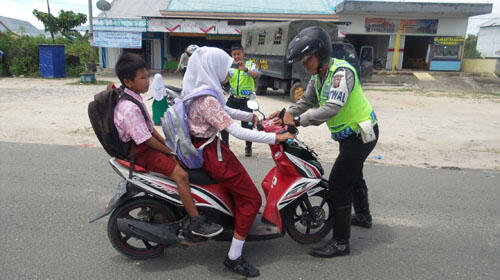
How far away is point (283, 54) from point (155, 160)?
10.7m

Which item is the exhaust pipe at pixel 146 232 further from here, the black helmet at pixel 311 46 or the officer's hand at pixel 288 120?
the black helmet at pixel 311 46

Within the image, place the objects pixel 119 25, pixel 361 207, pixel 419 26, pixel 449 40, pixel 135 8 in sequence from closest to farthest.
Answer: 1. pixel 361 207
2. pixel 119 25
3. pixel 419 26
4. pixel 449 40
5. pixel 135 8

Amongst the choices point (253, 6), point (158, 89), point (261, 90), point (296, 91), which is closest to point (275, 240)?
point (158, 89)

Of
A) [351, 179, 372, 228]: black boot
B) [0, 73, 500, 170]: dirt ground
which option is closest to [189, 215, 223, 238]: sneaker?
[351, 179, 372, 228]: black boot

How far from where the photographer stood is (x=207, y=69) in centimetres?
264

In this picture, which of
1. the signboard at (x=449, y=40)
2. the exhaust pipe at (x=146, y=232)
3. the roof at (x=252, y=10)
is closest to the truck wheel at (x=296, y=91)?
the exhaust pipe at (x=146, y=232)

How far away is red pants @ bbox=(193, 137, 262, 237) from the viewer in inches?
110

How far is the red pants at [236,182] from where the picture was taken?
2.78 meters

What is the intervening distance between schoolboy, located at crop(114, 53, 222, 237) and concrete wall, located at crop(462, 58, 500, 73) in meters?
27.1

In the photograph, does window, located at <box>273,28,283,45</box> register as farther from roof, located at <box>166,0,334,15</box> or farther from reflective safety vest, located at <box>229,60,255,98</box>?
roof, located at <box>166,0,334,15</box>

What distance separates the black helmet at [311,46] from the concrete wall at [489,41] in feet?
138

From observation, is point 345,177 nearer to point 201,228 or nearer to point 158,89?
point 201,228

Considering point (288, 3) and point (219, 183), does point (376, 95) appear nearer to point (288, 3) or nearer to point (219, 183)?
point (288, 3)

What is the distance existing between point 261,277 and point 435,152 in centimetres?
513
